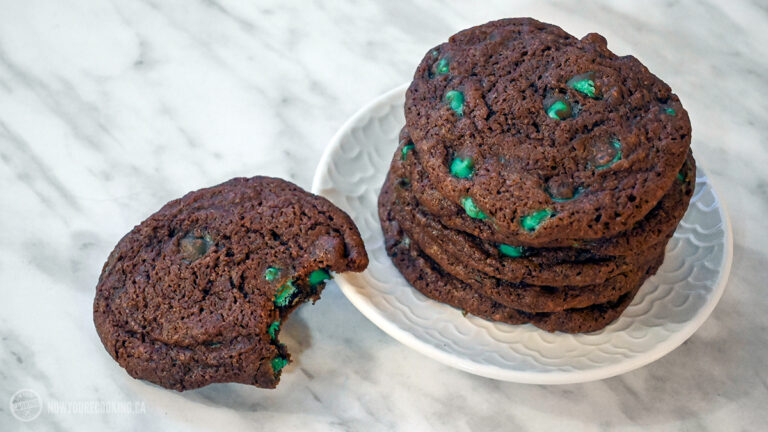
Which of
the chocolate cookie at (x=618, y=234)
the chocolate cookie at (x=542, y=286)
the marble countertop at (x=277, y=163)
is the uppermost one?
the chocolate cookie at (x=618, y=234)

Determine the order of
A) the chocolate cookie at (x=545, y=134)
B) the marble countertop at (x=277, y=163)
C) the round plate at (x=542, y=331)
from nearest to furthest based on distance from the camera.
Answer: the chocolate cookie at (x=545, y=134) < the round plate at (x=542, y=331) < the marble countertop at (x=277, y=163)

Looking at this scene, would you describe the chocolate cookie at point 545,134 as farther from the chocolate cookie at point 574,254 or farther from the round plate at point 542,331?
the round plate at point 542,331

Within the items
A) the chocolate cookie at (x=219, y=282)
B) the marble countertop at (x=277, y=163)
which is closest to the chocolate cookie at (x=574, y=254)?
the chocolate cookie at (x=219, y=282)

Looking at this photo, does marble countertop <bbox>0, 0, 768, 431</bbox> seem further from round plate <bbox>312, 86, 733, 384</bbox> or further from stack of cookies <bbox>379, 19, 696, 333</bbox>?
stack of cookies <bbox>379, 19, 696, 333</bbox>

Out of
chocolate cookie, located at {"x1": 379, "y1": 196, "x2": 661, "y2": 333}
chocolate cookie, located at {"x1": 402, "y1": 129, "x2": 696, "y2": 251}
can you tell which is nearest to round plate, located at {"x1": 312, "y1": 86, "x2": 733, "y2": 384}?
chocolate cookie, located at {"x1": 379, "y1": 196, "x2": 661, "y2": 333}

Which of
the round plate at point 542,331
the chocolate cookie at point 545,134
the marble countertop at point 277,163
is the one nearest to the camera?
the chocolate cookie at point 545,134

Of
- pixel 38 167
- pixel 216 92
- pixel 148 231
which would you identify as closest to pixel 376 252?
pixel 148 231

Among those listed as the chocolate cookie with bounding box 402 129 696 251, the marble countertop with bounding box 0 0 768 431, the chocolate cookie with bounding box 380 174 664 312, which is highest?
the chocolate cookie with bounding box 402 129 696 251
